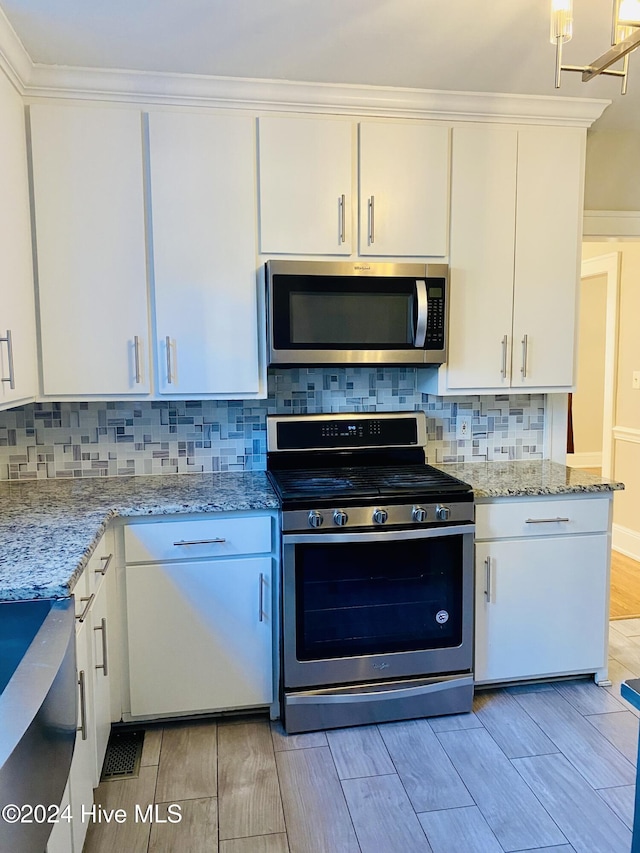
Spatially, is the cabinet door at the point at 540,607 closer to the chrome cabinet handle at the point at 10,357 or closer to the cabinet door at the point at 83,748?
the cabinet door at the point at 83,748

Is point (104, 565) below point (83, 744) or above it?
above

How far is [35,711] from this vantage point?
0.94 meters

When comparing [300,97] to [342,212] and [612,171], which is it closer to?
[342,212]

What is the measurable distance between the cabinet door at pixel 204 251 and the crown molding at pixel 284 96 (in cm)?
8

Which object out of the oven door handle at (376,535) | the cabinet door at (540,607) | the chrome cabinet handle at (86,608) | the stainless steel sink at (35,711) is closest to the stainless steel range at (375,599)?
the oven door handle at (376,535)

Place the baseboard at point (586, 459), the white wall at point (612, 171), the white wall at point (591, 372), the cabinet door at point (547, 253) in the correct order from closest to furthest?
the cabinet door at point (547, 253) → the white wall at point (612, 171) → the white wall at point (591, 372) → the baseboard at point (586, 459)

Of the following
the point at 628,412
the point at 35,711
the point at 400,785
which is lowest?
the point at 400,785

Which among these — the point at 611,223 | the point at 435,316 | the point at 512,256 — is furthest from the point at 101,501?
the point at 611,223

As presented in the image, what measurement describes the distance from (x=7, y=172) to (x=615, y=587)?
12.2 ft

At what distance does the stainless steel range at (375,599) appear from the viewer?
2213 mm

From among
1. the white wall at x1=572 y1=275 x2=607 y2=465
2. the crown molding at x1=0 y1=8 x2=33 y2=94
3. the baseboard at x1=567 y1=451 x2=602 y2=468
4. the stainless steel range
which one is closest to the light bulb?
the stainless steel range

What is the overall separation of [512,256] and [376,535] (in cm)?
132

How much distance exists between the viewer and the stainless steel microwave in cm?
238

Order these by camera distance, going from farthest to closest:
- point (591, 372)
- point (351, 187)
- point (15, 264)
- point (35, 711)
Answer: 1. point (591, 372)
2. point (351, 187)
3. point (15, 264)
4. point (35, 711)
